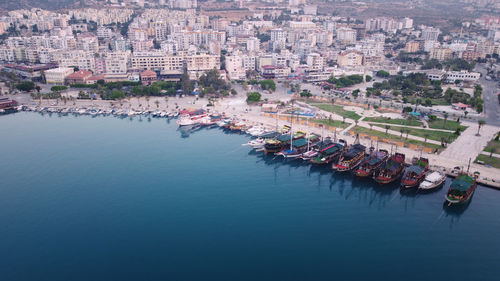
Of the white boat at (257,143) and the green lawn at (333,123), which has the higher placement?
the green lawn at (333,123)

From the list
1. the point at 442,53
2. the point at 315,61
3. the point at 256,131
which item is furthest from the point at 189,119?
the point at 442,53

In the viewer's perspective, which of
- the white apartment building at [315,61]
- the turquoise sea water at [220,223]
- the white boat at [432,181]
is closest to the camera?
the turquoise sea water at [220,223]

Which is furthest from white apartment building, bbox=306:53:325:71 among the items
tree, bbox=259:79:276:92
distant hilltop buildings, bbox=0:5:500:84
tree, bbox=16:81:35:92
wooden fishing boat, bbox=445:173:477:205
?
tree, bbox=16:81:35:92

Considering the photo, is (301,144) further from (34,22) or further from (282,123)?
(34,22)

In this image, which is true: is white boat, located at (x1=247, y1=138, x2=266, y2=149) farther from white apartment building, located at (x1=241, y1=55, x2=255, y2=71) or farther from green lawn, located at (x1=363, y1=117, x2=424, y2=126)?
white apartment building, located at (x1=241, y1=55, x2=255, y2=71)

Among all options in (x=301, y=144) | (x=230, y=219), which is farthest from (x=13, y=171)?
(x=301, y=144)

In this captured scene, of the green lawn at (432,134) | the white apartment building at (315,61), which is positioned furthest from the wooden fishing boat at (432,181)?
the white apartment building at (315,61)

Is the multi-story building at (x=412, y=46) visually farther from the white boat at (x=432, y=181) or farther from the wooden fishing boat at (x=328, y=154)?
the white boat at (x=432, y=181)
